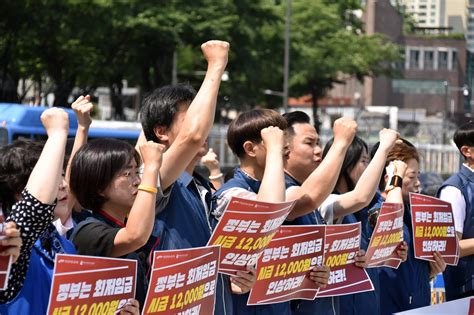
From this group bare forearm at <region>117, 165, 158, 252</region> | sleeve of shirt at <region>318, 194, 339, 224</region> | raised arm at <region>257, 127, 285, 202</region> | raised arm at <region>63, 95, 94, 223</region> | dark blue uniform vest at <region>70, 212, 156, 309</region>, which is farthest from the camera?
sleeve of shirt at <region>318, 194, 339, 224</region>

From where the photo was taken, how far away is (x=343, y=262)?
205 inches

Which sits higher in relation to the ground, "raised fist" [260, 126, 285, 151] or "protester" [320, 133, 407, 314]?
"raised fist" [260, 126, 285, 151]

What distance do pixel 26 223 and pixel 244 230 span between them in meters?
1.17

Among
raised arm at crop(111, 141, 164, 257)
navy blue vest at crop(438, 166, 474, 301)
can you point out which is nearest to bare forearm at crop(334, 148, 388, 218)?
navy blue vest at crop(438, 166, 474, 301)

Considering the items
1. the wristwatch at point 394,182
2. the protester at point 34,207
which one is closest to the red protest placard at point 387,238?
the wristwatch at point 394,182

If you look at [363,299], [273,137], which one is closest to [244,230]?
[273,137]

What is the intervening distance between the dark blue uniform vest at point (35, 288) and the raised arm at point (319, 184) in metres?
1.43

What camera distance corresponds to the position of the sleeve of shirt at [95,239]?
3.74 meters

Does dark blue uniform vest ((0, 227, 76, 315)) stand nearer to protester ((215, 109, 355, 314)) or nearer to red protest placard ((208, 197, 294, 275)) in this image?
red protest placard ((208, 197, 294, 275))

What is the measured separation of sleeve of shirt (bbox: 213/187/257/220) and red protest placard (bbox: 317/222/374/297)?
564 mm

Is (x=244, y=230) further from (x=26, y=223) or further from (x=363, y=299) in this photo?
(x=363, y=299)

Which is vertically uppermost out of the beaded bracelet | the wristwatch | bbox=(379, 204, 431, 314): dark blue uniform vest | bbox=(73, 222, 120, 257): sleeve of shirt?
the beaded bracelet

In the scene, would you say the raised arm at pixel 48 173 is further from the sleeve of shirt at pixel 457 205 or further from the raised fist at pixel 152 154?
the sleeve of shirt at pixel 457 205

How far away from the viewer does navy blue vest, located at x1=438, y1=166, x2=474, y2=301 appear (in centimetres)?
613
